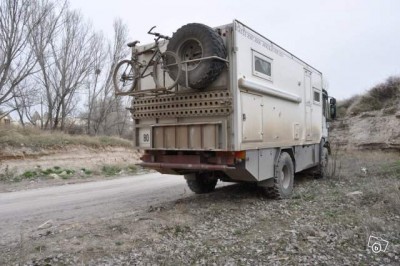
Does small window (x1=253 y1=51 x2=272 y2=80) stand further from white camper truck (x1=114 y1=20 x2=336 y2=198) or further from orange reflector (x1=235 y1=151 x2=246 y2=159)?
orange reflector (x1=235 y1=151 x2=246 y2=159)

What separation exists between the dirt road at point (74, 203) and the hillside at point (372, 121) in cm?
1359

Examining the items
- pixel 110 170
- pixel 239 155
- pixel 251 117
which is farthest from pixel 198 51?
pixel 110 170

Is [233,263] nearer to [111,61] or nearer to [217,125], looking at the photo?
[217,125]

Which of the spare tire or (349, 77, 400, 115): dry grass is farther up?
(349, 77, 400, 115): dry grass

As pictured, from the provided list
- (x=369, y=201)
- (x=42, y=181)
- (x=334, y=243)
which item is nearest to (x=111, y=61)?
(x=42, y=181)

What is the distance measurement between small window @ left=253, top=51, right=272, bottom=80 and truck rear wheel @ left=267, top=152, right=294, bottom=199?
191cm

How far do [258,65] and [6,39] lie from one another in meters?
16.4

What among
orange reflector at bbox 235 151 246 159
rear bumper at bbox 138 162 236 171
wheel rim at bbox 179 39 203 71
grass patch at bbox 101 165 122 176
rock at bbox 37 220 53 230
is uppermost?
wheel rim at bbox 179 39 203 71

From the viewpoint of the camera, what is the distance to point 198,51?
7.18m

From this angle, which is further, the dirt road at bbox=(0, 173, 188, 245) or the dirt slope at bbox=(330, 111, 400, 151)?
the dirt slope at bbox=(330, 111, 400, 151)

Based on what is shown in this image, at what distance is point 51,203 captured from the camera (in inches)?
360

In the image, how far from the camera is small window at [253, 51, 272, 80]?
25.0ft

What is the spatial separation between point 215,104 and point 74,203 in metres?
4.40

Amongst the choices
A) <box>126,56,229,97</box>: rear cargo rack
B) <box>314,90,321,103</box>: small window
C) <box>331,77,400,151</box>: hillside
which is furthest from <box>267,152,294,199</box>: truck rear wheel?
<box>331,77,400,151</box>: hillside
